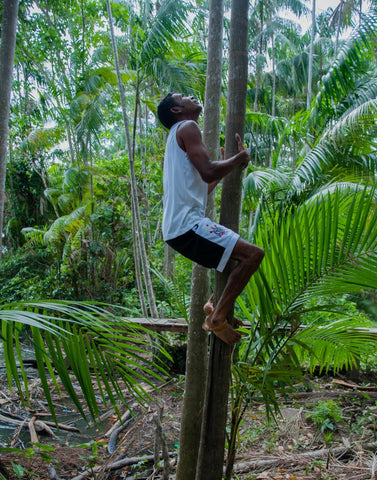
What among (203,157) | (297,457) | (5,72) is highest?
(5,72)

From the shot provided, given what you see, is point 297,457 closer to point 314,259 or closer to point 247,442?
point 247,442

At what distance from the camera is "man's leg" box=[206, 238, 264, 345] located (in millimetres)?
1827

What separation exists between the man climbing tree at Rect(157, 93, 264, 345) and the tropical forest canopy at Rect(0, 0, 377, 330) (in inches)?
8.2

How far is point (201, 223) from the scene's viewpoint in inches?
76.1

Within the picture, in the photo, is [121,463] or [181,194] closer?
[181,194]

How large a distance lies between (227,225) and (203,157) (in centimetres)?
37

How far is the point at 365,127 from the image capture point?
21.1ft

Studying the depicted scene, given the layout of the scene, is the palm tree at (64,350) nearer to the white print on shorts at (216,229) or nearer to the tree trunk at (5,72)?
the white print on shorts at (216,229)

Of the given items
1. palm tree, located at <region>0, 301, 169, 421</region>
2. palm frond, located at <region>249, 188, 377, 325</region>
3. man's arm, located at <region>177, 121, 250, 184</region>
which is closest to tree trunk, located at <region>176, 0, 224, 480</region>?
palm frond, located at <region>249, 188, 377, 325</region>

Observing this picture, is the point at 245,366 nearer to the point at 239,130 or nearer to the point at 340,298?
the point at 239,130

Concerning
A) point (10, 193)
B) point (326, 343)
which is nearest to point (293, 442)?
point (326, 343)

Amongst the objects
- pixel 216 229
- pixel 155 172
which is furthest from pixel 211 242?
pixel 155 172

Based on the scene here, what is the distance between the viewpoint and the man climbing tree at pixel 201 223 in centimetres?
184

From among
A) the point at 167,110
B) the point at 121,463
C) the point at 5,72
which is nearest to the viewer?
the point at 167,110
